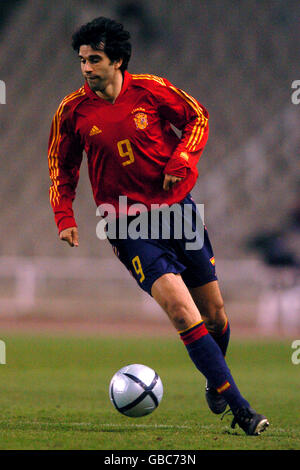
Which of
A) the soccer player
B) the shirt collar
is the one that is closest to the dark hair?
the soccer player

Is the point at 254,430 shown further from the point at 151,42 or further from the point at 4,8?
the point at 4,8

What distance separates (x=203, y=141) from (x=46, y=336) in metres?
8.63

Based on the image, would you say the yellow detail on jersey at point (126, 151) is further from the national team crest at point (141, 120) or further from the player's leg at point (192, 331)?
the player's leg at point (192, 331)

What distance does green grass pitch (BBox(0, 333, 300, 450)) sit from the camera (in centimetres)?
391

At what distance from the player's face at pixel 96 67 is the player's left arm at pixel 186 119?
36 centimetres

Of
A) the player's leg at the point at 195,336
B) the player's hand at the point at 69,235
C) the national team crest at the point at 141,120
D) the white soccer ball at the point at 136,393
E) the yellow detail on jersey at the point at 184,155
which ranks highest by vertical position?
the national team crest at the point at 141,120

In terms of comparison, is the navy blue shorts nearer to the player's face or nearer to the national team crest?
the national team crest

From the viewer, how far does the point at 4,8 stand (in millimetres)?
24344

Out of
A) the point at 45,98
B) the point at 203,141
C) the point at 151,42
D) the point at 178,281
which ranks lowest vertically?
the point at 178,281

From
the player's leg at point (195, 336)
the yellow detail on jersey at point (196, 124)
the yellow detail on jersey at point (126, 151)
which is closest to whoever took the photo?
the player's leg at point (195, 336)

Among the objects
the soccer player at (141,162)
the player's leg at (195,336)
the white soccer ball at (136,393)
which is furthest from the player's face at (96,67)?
the white soccer ball at (136,393)

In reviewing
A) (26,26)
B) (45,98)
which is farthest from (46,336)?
(26,26)

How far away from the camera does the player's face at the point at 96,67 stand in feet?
14.1
